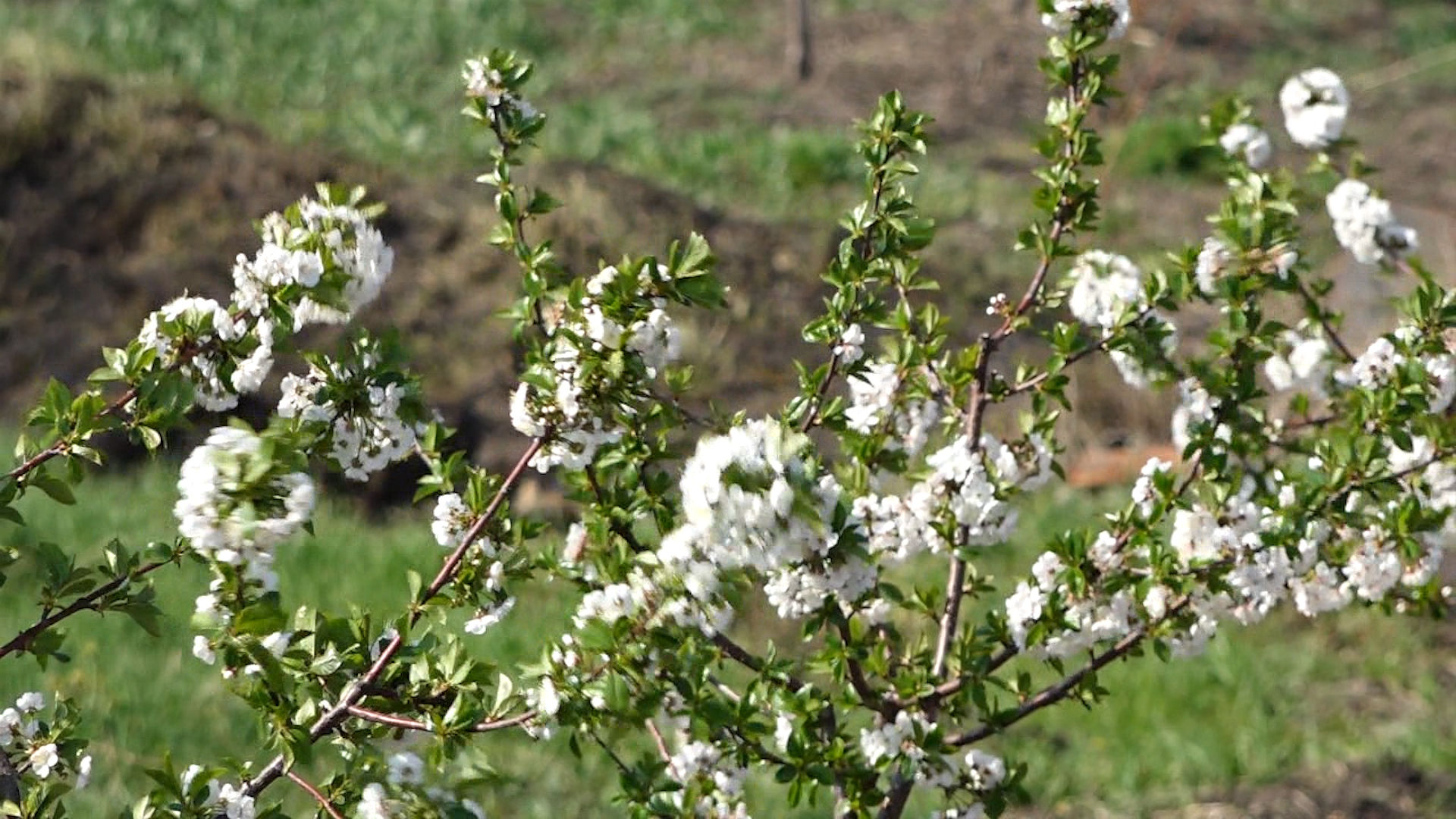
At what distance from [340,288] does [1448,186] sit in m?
9.90

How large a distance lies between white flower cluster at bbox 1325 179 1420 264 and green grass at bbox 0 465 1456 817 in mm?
1595

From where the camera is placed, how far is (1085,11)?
280 cm

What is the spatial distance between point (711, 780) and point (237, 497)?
35.7 inches

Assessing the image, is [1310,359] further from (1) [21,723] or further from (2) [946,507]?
(1) [21,723]

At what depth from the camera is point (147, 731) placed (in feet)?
14.7

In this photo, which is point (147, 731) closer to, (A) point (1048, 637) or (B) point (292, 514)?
(A) point (1048, 637)

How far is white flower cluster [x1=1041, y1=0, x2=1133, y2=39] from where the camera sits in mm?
2781

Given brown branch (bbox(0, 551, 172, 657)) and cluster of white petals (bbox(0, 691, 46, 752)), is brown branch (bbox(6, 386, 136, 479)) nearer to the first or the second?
brown branch (bbox(0, 551, 172, 657))

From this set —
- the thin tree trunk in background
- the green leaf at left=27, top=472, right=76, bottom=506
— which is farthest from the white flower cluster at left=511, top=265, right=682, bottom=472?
the thin tree trunk in background

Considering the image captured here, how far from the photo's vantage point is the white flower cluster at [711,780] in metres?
2.46

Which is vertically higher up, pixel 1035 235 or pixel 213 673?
pixel 213 673

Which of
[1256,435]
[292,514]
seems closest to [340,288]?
[292,514]

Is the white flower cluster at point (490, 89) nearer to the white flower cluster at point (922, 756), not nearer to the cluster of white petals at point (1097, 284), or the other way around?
the white flower cluster at point (922, 756)

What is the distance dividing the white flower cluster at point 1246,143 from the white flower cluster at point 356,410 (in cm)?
177
